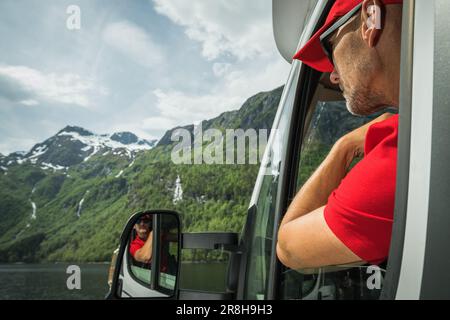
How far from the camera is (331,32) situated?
4.63ft

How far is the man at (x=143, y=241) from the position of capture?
204 cm

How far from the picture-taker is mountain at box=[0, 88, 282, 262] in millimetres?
118500

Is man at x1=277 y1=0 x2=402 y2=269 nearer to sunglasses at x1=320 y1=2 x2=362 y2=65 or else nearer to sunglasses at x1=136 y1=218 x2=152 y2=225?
sunglasses at x1=320 y1=2 x2=362 y2=65

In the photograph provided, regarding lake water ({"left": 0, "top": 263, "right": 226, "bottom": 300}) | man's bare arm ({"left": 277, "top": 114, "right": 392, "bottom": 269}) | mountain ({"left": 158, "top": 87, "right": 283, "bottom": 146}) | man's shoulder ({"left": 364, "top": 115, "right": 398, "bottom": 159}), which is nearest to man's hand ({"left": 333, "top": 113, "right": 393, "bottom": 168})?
man's bare arm ({"left": 277, "top": 114, "right": 392, "bottom": 269})

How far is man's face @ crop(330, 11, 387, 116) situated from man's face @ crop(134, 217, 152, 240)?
1.13 m

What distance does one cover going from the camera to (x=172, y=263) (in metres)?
1.93

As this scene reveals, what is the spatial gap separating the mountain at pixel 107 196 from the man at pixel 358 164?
97834 millimetres

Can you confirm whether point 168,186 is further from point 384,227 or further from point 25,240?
point 384,227

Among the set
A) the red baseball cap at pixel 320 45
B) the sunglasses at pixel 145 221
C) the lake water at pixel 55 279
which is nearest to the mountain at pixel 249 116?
the lake water at pixel 55 279

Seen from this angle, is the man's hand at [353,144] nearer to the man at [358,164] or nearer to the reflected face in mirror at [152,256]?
the man at [358,164]

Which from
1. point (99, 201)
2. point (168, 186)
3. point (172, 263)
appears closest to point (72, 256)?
point (99, 201)

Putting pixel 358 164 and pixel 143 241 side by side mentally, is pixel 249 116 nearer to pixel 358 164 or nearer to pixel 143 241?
pixel 143 241

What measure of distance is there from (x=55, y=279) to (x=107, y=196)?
33650mm
